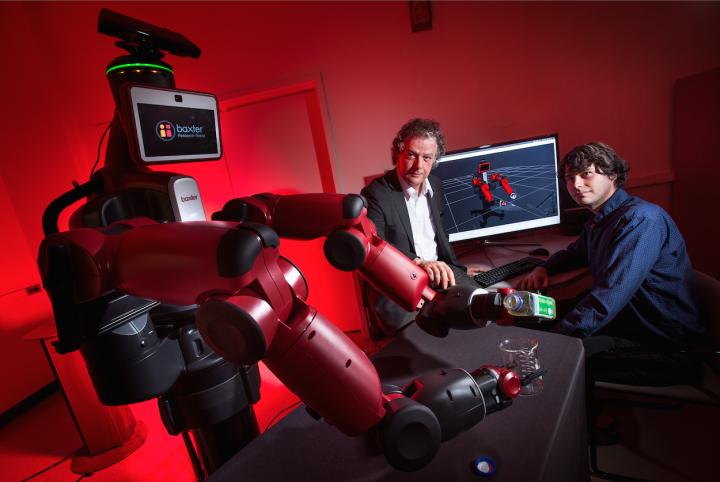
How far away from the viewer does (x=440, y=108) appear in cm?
251

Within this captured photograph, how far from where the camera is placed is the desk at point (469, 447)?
0.67 meters

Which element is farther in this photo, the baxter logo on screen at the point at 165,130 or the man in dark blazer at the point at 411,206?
the man in dark blazer at the point at 411,206

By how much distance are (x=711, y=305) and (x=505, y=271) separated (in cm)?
76

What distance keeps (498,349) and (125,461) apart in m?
2.17

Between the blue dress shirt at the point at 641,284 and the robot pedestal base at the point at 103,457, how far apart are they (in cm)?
237

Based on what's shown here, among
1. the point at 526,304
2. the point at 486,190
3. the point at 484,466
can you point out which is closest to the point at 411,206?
the point at 486,190

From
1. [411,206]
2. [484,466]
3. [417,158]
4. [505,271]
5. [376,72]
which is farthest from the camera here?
[376,72]

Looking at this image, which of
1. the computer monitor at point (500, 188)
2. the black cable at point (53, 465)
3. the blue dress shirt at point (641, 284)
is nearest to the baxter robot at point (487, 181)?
the computer monitor at point (500, 188)

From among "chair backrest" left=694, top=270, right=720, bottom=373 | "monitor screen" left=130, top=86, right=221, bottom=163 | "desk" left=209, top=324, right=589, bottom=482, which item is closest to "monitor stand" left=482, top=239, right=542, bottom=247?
"chair backrest" left=694, top=270, right=720, bottom=373

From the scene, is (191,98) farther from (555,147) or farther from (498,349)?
(555,147)

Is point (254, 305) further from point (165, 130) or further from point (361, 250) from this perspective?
point (165, 130)

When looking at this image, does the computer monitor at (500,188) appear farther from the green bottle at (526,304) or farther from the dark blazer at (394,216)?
the green bottle at (526,304)

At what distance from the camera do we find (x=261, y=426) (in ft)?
6.71

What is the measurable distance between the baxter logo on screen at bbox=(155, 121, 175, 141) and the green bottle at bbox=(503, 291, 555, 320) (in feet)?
2.33
